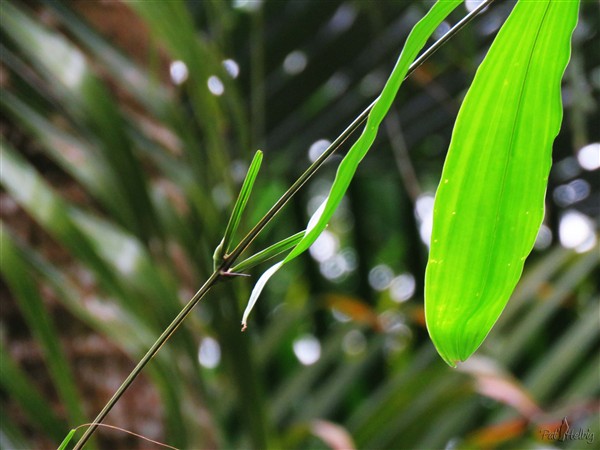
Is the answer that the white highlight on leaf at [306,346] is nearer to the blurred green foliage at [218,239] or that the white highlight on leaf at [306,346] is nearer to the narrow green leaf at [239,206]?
the blurred green foliage at [218,239]

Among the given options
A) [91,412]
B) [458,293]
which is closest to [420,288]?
[91,412]

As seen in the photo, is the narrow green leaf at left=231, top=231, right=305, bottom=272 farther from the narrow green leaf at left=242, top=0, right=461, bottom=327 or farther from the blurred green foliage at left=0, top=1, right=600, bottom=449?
the blurred green foliage at left=0, top=1, right=600, bottom=449

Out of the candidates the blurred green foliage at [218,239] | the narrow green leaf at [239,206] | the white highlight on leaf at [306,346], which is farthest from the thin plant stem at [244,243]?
the white highlight on leaf at [306,346]

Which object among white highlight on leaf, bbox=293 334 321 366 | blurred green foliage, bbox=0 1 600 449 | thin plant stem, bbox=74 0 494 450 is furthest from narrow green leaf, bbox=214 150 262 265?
white highlight on leaf, bbox=293 334 321 366

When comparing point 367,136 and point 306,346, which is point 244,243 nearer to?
point 367,136

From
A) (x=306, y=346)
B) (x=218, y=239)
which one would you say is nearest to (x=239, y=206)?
(x=218, y=239)

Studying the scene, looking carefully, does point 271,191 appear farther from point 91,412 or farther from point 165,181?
point 91,412
